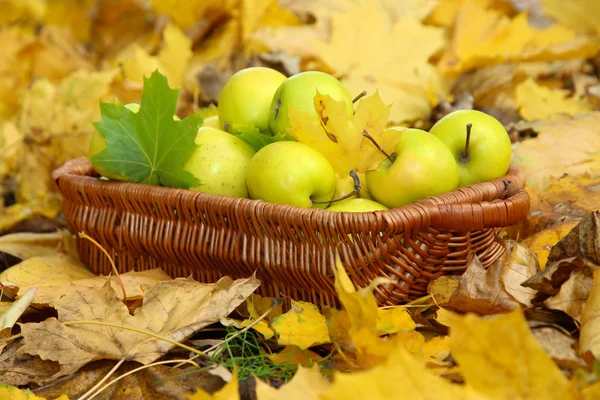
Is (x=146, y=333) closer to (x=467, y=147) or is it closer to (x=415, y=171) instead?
(x=415, y=171)

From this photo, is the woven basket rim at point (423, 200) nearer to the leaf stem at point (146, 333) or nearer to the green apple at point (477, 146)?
the green apple at point (477, 146)

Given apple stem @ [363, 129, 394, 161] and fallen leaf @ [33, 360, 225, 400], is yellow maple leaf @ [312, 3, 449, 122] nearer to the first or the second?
apple stem @ [363, 129, 394, 161]

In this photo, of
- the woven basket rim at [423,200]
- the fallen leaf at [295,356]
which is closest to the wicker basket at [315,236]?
the woven basket rim at [423,200]

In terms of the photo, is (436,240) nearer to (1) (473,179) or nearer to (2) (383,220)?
(2) (383,220)

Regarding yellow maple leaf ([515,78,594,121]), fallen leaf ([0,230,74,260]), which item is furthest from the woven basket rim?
yellow maple leaf ([515,78,594,121])

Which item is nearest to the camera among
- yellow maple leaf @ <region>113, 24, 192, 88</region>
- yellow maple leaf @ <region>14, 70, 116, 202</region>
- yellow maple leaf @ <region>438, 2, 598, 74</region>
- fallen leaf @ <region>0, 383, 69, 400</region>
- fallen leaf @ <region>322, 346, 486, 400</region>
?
fallen leaf @ <region>322, 346, 486, 400</region>
